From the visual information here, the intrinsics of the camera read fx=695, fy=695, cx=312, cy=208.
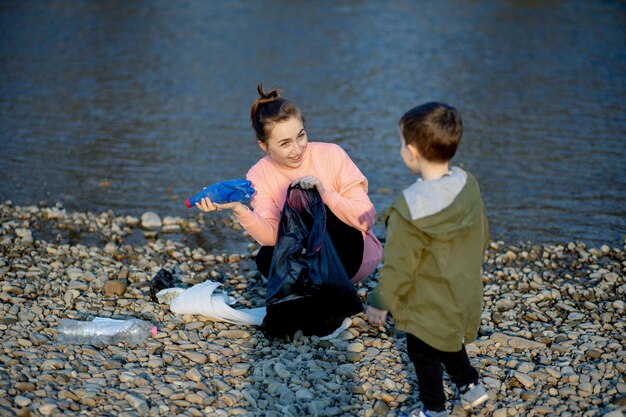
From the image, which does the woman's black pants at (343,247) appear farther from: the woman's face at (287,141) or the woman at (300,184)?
the woman's face at (287,141)

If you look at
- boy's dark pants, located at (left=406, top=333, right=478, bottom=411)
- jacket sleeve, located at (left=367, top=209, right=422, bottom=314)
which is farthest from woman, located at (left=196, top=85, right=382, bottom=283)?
boy's dark pants, located at (left=406, top=333, right=478, bottom=411)

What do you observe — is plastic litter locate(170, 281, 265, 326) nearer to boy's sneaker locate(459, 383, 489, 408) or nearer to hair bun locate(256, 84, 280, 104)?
hair bun locate(256, 84, 280, 104)

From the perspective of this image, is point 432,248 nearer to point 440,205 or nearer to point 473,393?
point 440,205

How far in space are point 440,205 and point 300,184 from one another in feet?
5.15

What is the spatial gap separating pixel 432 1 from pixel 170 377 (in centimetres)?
2668

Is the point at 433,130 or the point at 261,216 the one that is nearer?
the point at 433,130

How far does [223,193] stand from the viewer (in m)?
5.28

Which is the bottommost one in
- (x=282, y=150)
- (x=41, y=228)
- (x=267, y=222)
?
(x=41, y=228)

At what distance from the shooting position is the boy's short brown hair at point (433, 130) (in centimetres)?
388

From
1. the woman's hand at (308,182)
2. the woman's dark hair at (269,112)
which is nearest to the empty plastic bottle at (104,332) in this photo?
the woman's hand at (308,182)

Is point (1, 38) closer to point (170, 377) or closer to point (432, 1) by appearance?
point (432, 1)

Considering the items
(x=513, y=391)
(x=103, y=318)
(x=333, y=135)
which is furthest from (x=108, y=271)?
(x=333, y=135)

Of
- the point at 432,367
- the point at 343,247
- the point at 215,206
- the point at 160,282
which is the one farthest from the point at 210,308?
the point at 432,367

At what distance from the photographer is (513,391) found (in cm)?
487
